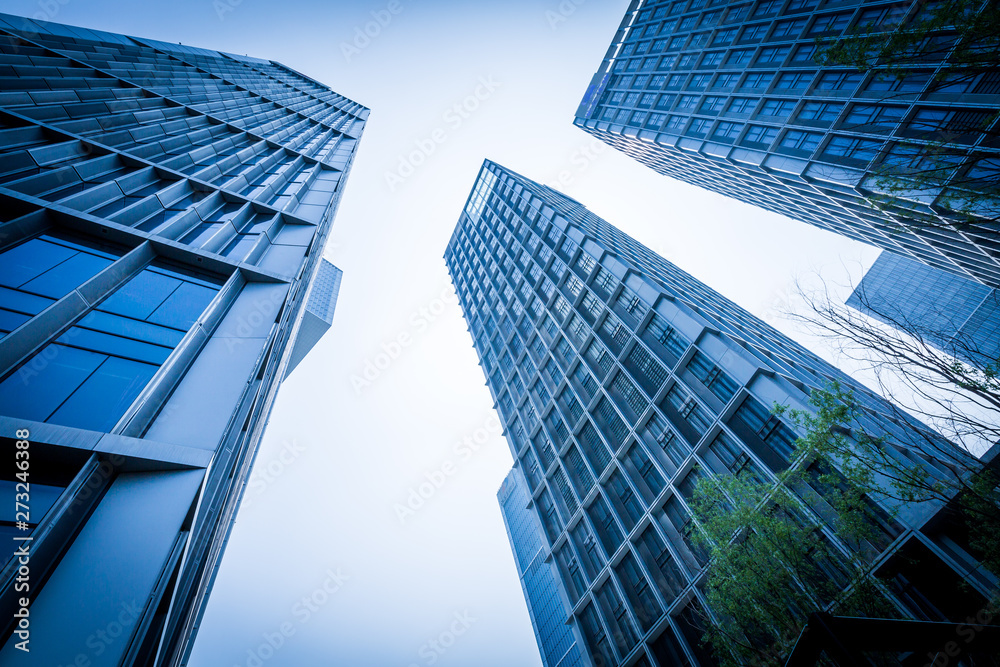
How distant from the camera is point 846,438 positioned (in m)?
11.6

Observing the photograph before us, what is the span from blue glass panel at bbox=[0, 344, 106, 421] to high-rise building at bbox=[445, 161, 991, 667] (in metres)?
15.9

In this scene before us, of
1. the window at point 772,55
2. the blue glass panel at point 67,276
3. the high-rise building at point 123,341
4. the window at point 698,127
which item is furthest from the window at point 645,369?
the window at point 772,55

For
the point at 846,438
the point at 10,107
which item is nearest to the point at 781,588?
the point at 846,438

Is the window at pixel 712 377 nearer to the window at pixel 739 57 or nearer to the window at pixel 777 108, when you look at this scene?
the window at pixel 777 108

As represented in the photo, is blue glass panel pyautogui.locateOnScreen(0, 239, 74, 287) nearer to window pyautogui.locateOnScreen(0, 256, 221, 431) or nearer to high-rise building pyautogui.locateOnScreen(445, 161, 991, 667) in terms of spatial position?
window pyautogui.locateOnScreen(0, 256, 221, 431)

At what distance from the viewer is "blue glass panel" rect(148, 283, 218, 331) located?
9538 mm

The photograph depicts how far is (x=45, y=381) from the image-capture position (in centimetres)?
691

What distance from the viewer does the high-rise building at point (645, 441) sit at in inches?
402

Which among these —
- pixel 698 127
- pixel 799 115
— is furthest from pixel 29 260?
pixel 698 127

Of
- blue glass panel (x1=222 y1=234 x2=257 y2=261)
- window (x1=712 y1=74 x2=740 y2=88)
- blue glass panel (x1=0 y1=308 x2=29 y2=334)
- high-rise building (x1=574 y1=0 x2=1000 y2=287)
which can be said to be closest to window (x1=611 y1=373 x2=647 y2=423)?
high-rise building (x1=574 y1=0 x2=1000 y2=287)

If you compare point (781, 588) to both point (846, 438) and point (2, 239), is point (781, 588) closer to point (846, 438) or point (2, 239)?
point (846, 438)

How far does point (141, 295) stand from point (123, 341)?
183cm

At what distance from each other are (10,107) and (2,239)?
8733mm

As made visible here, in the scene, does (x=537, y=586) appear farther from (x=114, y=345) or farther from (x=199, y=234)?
(x=114, y=345)
